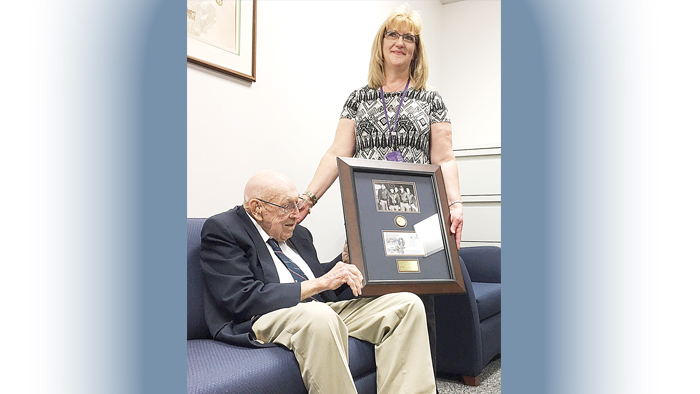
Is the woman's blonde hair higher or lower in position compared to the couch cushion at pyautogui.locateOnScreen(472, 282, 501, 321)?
higher

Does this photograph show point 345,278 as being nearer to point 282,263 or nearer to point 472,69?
point 282,263

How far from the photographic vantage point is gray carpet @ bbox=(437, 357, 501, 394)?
2.45m

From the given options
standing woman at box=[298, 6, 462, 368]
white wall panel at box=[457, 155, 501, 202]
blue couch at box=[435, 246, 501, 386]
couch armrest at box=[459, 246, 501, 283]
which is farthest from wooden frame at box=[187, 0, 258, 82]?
white wall panel at box=[457, 155, 501, 202]

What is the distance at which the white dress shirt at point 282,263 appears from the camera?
1.83 meters

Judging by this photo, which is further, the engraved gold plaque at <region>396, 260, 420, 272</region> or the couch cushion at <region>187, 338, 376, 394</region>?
the engraved gold plaque at <region>396, 260, 420, 272</region>

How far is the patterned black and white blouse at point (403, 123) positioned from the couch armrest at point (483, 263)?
1.32 metres

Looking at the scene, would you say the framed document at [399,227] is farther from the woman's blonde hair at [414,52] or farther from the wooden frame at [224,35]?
the wooden frame at [224,35]

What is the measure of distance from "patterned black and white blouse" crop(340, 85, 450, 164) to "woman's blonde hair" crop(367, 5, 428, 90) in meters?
0.05

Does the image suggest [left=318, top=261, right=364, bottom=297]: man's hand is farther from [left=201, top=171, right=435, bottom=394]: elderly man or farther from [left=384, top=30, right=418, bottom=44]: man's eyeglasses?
[left=384, top=30, right=418, bottom=44]: man's eyeglasses

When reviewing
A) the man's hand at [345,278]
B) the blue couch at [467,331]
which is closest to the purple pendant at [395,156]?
the man's hand at [345,278]

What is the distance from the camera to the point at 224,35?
7.99 feet
